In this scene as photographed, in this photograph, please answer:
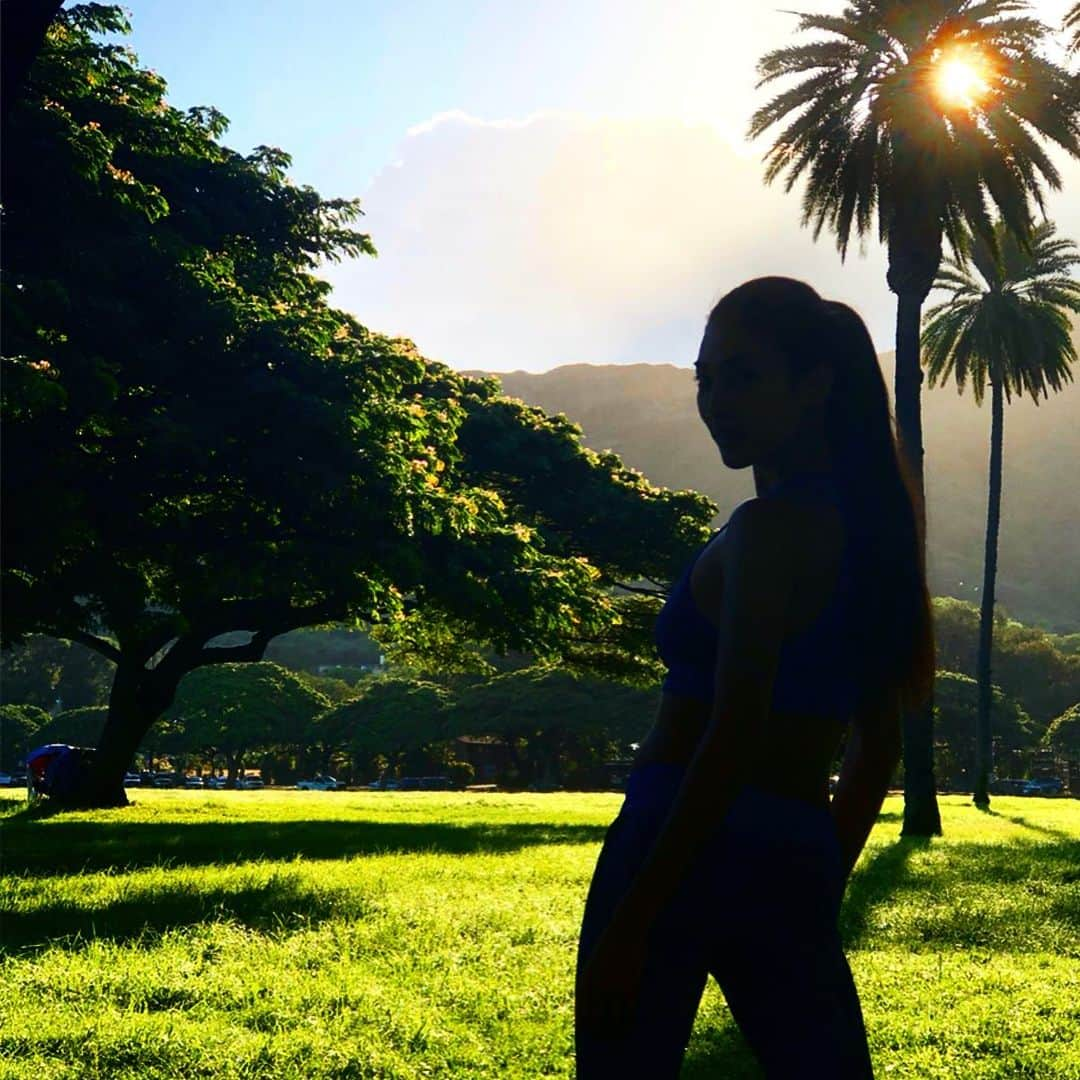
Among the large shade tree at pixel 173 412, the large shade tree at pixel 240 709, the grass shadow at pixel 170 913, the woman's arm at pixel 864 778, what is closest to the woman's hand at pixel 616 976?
the woman's arm at pixel 864 778

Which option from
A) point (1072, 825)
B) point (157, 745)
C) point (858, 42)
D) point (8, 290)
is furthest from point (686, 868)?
point (157, 745)

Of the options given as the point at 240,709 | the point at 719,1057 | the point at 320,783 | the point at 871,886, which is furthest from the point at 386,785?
the point at 719,1057

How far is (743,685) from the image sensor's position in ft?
6.52

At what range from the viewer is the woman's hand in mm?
1987

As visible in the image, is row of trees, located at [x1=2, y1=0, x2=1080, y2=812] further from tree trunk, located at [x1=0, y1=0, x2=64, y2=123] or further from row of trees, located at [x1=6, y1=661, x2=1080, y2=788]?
row of trees, located at [x1=6, y1=661, x2=1080, y2=788]

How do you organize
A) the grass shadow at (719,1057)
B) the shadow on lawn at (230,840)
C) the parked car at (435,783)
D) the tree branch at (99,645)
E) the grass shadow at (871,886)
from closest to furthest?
the grass shadow at (719,1057), the grass shadow at (871,886), the shadow on lawn at (230,840), the tree branch at (99,645), the parked car at (435,783)

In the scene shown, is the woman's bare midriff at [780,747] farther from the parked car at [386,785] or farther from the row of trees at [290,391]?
the parked car at [386,785]

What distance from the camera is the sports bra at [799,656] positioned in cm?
210

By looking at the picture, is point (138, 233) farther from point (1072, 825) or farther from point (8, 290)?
point (1072, 825)

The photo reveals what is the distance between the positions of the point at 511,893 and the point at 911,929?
3569mm

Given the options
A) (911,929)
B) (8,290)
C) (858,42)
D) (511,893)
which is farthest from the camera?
(858,42)

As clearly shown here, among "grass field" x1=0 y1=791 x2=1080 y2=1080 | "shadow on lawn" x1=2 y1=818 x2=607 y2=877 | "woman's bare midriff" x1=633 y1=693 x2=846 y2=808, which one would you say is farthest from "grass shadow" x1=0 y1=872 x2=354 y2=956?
"woman's bare midriff" x1=633 y1=693 x2=846 y2=808

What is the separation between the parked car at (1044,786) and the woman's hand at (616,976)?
260ft

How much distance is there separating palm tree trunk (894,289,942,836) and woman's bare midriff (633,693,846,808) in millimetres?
19307
